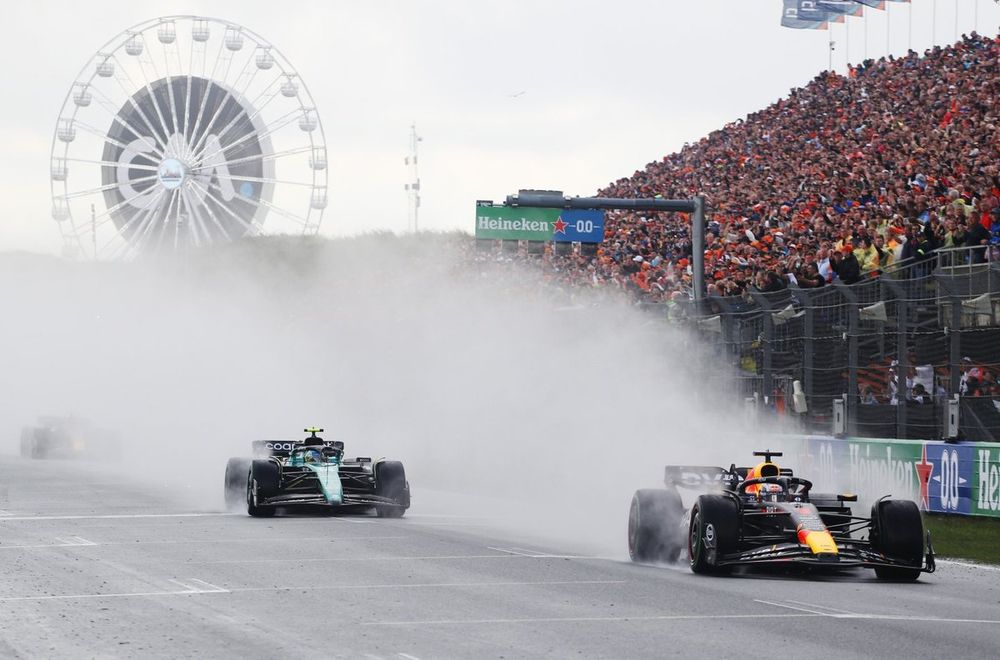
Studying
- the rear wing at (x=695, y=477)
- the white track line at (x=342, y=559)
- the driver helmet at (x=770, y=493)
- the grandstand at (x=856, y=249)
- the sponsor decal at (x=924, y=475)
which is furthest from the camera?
the grandstand at (x=856, y=249)

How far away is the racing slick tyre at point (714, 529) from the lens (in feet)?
47.6

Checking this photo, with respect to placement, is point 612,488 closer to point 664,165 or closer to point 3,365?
point 664,165

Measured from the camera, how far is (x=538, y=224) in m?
34.7

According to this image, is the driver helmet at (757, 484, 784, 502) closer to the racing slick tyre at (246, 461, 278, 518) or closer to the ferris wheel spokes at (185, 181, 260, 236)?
the racing slick tyre at (246, 461, 278, 518)

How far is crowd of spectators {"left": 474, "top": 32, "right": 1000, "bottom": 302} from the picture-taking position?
2489 cm

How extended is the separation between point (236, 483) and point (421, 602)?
10.7 meters

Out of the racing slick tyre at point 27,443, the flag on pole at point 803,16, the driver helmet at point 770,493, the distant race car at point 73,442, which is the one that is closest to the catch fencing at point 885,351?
the driver helmet at point 770,493

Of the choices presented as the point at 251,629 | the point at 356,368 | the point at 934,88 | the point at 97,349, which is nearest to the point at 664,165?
the point at 356,368

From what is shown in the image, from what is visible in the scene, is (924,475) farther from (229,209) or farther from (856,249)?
(229,209)

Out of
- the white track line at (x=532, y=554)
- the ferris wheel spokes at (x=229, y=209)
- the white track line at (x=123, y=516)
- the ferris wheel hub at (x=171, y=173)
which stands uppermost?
the ferris wheel hub at (x=171, y=173)

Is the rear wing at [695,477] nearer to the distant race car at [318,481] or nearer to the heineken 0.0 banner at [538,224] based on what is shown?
the distant race car at [318,481]

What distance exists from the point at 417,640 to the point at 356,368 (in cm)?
3652

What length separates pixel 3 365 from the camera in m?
63.9

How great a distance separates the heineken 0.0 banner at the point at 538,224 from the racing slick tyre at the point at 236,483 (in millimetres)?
12391
